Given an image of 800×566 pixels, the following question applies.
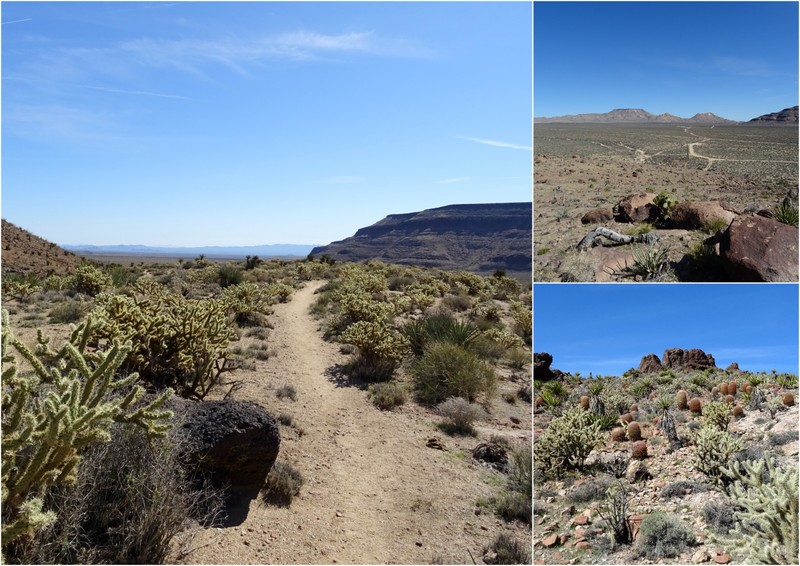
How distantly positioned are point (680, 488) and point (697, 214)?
2.85 meters

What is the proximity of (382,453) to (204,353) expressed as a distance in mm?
2709

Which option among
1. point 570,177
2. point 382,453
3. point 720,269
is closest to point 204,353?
point 382,453

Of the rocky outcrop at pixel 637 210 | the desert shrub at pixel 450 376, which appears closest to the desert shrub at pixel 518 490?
the desert shrub at pixel 450 376

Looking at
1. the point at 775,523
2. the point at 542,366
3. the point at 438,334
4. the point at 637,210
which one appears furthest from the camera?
the point at 438,334

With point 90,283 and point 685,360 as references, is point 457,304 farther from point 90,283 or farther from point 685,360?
point 685,360

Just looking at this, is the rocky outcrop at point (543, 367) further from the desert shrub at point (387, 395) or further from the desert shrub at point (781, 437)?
the desert shrub at point (387, 395)

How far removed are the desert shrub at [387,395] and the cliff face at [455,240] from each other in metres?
67.6

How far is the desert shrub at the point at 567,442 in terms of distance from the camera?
4148 millimetres

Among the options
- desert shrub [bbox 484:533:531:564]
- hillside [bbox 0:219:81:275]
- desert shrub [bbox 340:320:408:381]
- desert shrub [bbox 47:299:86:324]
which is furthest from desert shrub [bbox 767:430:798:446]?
hillside [bbox 0:219:81:275]

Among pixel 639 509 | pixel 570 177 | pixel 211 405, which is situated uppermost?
pixel 570 177

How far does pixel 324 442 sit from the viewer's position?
6352 mm

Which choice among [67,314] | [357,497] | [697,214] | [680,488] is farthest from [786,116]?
[67,314]

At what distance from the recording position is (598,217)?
6480mm

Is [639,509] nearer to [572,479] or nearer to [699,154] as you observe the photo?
[572,479]
